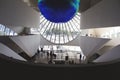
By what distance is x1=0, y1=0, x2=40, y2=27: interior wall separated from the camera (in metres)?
13.2

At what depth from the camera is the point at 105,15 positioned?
54.9 ft

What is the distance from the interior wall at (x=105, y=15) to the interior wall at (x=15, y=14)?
778 cm

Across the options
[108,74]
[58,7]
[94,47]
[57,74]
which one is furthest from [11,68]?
[94,47]

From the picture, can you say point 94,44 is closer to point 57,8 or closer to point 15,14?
point 15,14

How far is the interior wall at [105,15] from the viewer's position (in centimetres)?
1447

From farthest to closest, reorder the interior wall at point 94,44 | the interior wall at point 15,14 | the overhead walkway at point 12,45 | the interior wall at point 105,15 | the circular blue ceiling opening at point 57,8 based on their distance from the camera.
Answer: the interior wall at point 94,44 → the interior wall at point 105,15 → the overhead walkway at point 12,45 → the interior wall at point 15,14 → the circular blue ceiling opening at point 57,8

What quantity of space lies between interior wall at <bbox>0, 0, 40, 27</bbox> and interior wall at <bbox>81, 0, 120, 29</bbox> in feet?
25.5

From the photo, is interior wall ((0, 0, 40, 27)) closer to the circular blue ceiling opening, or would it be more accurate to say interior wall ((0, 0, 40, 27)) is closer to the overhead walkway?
the overhead walkway

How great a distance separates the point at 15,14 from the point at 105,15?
28.8 ft

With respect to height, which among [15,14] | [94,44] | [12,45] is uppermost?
[15,14]

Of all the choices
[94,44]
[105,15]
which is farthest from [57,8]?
[94,44]

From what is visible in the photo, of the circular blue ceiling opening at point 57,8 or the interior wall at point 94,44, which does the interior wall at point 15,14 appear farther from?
the interior wall at point 94,44

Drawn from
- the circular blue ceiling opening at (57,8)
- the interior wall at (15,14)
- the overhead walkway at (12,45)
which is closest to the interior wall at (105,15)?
the circular blue ceiling opening at (57,8)

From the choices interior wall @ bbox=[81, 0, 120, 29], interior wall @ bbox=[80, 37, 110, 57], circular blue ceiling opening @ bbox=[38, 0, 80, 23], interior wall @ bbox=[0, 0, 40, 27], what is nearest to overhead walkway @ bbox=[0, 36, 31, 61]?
interior wall @ bbox=[0, 0, 40, 27]
